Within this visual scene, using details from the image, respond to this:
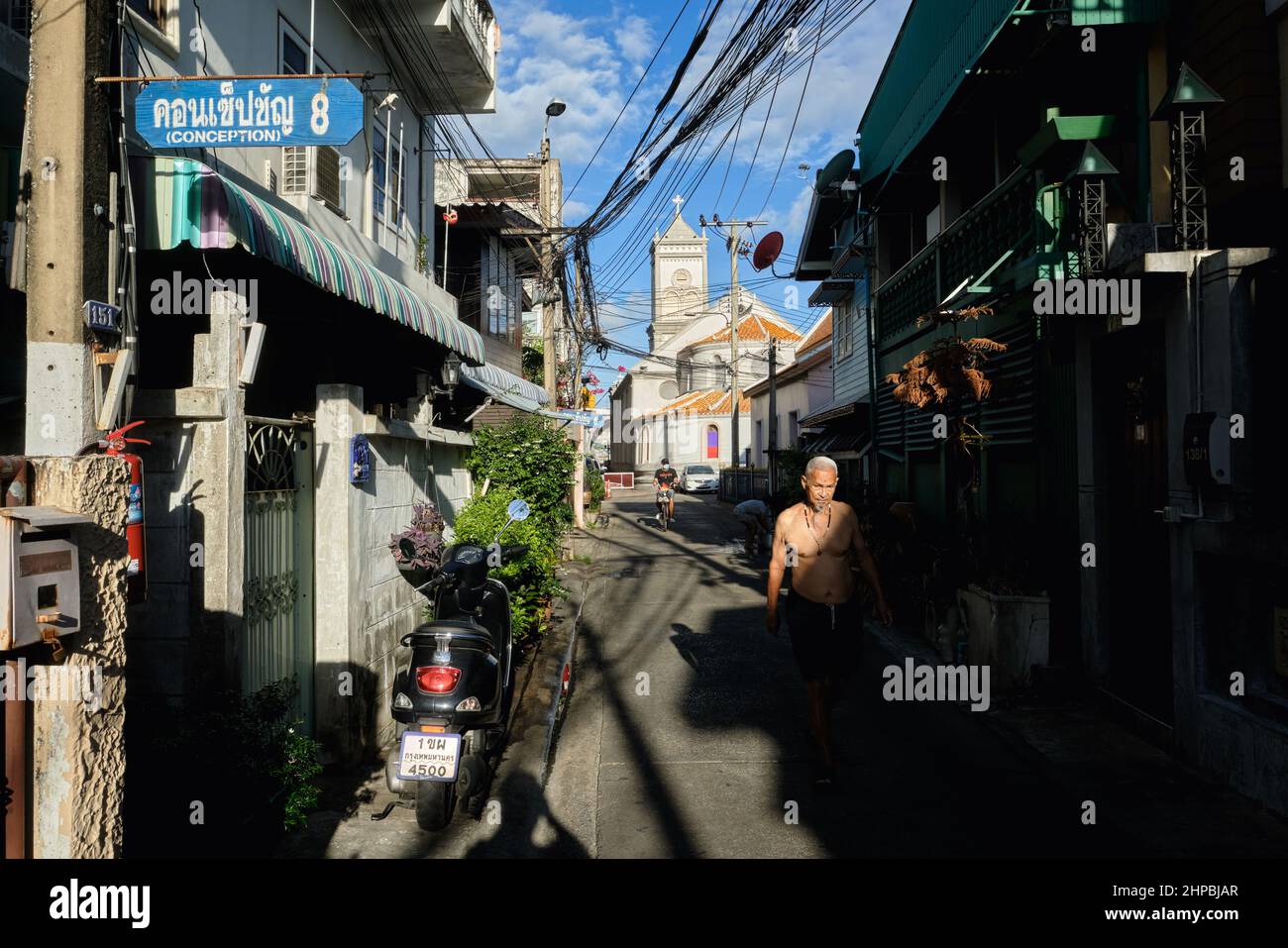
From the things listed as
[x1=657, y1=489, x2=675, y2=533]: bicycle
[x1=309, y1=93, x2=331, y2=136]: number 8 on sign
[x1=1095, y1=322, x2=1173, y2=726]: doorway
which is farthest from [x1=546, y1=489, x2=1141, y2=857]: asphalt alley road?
[x1=657, y1=489, x2=675, y2=533]: bicycle

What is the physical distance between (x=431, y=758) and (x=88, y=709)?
215 centimetres

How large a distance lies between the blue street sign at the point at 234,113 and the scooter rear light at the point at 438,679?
288cm

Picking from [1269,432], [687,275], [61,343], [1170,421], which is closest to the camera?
[61,343]

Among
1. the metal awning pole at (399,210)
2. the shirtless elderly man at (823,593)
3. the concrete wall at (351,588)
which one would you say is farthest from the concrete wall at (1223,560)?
the metal awning pole at (399,210)

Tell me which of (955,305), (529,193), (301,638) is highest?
(529,193)

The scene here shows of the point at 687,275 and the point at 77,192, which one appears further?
the point at 687,275

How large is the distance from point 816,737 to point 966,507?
4.08 m

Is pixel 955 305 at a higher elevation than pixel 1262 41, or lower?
lower

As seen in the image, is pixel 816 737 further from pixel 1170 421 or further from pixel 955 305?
pixel 955 305

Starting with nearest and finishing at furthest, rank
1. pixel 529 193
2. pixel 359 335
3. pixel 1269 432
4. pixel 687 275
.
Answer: pixel 1269 432
pixel 359 335
pixel 529 193
pixel 687 275

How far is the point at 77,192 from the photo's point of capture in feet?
11.6

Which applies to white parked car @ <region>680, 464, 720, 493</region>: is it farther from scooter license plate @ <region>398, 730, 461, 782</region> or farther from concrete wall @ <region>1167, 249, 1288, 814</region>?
scooter license plate @ <region>398, 730, 461, 782</region>

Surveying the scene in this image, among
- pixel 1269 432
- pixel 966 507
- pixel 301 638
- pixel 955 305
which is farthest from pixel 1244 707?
pixel 301 638

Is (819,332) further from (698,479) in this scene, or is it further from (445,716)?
(445,716)
